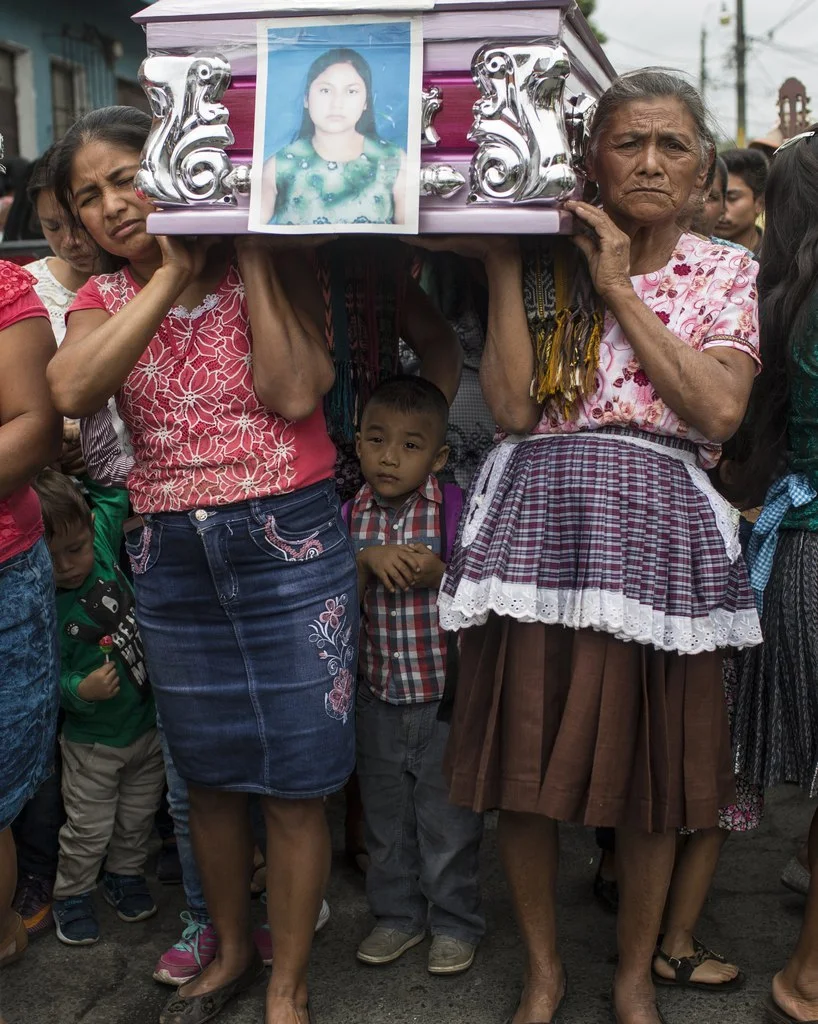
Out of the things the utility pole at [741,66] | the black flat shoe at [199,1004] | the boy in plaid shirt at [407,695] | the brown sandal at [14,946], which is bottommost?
the brown sandal at [14,946]

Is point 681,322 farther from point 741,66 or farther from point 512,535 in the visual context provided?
point 741,66

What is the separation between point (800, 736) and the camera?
238cm

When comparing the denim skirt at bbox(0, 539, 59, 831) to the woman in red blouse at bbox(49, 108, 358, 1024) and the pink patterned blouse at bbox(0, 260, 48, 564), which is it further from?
the woman in red blouse at bbox(49, 108, 358, 1024)

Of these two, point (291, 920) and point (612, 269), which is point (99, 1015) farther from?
point (612, 269)

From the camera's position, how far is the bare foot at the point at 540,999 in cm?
245

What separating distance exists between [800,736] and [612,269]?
3.43 feet

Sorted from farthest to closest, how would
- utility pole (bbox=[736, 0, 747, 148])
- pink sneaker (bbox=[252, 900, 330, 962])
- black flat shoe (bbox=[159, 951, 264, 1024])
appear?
utility pole (bbox=[736, 0, 747, 148]) → pink sneaker (bbox=[252, 900, 330, 962]) → black flat shoe (bbox=[159, 951, 264, 1024])

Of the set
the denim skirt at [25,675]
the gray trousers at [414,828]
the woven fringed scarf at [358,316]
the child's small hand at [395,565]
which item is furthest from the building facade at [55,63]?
the denim skirt at [25,675]

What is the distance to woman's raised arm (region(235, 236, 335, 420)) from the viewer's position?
2.20m

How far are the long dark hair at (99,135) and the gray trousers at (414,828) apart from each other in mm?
1388

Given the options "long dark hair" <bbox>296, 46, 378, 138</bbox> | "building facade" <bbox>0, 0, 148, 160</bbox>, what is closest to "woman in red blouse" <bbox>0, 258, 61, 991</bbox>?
"long dark hair" <bbox>296, 46, 378, 138</bbox>

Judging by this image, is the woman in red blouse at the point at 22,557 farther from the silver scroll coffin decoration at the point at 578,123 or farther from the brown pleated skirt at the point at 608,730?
the silver scroll coffin decoration at the point at 578,123

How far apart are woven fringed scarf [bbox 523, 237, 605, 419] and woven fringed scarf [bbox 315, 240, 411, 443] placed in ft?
1.39

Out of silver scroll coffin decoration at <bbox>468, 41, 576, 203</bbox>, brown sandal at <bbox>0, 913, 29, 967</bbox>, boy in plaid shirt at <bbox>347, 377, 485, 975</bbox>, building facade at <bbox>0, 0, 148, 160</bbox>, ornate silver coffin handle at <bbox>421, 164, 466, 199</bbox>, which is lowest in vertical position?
brown sandal at <bbox>0, 913, 29, 967</bbox>
